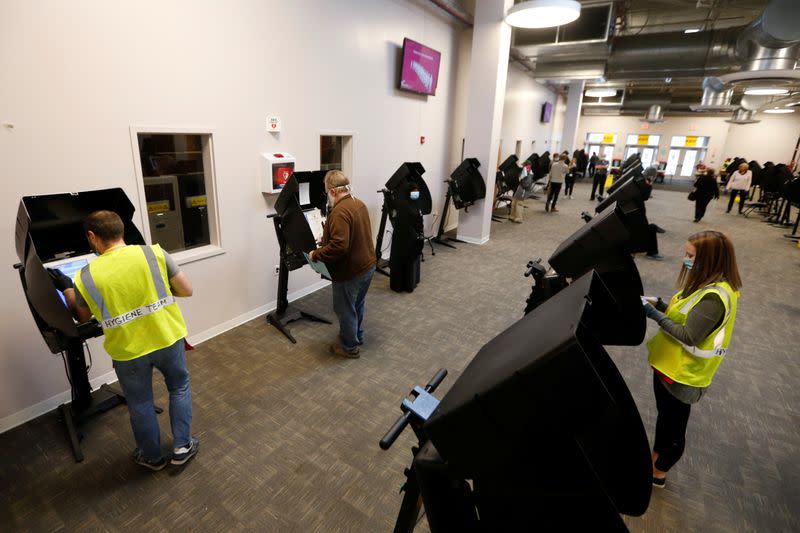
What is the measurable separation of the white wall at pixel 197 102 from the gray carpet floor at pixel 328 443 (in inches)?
17.1

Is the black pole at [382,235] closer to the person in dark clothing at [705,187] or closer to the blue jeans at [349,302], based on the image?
the blue jeans at [349,302]

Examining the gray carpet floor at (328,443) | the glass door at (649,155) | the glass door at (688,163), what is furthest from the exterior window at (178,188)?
the glass door at (688,163)

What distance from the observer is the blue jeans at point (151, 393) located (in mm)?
2066

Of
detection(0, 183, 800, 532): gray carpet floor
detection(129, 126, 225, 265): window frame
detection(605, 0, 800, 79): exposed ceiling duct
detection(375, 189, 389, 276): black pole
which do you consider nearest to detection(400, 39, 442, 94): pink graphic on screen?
detection(375, 189, 389, 276): black pole

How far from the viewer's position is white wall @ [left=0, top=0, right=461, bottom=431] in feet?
7.83

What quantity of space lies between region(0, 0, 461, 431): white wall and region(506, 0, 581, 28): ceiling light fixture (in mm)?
1492

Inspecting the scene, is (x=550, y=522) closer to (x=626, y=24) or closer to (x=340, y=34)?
(x=340, y=34)

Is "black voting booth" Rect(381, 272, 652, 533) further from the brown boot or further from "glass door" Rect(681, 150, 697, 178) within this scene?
"glass door" Rect(681, 150, 697, 178)

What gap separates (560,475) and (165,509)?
2233mm

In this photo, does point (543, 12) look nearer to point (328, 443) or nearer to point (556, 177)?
point (328, 443)

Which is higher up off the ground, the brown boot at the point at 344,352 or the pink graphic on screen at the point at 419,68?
the pink graphic on screen at the point at 419,68

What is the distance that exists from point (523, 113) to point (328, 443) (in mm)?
11143

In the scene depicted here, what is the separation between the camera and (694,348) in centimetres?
195

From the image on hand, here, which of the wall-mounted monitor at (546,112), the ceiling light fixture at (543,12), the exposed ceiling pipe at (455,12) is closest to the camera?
the ceiling light fixture at (543,12)
